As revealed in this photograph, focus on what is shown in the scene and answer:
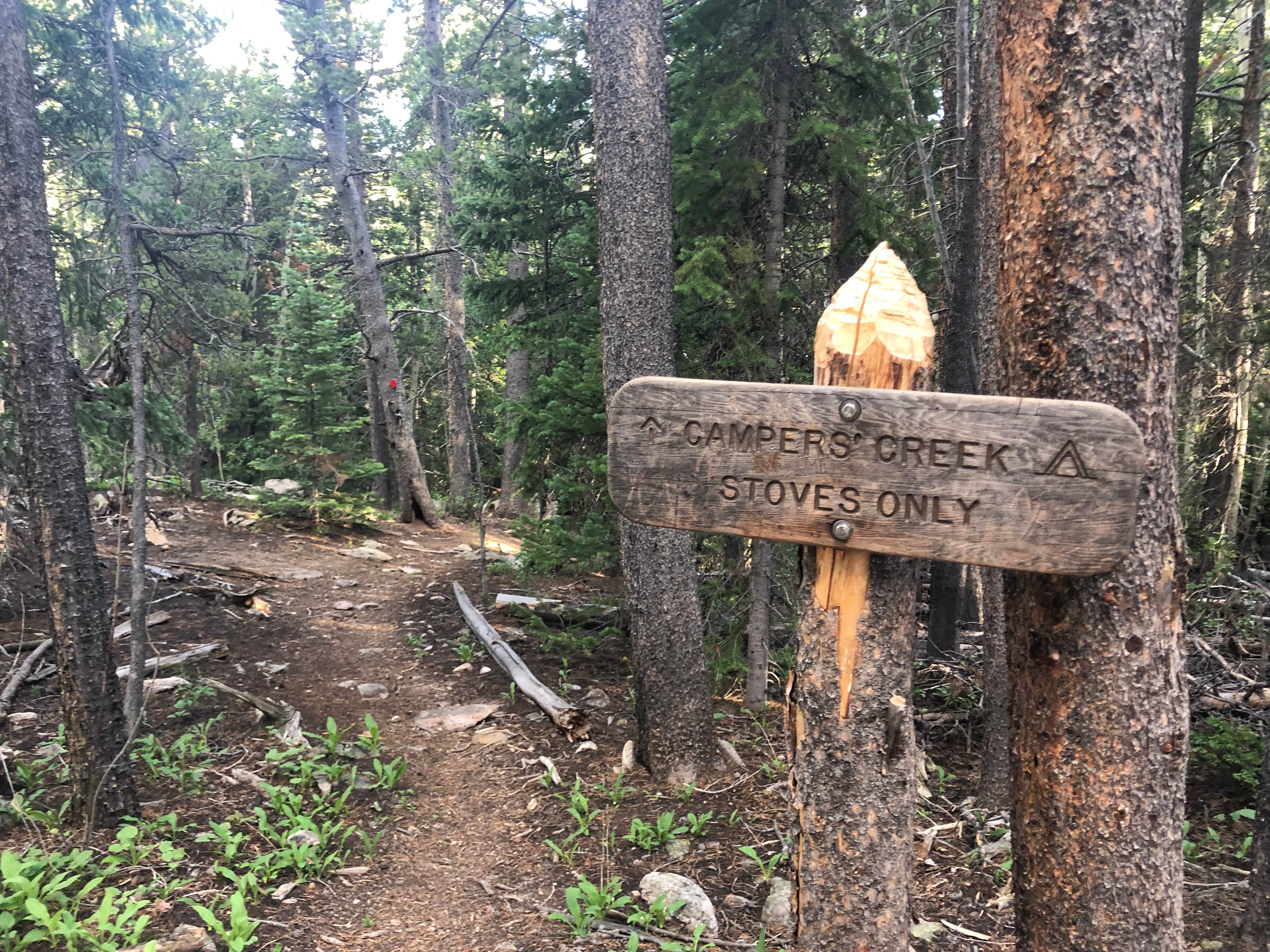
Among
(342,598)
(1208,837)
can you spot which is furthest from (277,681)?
(1208,837)

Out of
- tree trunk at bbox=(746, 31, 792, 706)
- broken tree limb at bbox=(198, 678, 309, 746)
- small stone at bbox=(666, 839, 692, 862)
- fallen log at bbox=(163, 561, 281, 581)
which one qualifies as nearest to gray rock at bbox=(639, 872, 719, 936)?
small stone at bbox=(666, 839, 692, 862)

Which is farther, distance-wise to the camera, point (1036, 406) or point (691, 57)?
point (691, 57)

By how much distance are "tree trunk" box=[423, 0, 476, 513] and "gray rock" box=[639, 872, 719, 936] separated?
1095cm

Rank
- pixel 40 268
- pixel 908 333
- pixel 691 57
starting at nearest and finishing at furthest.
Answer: pixel 908 333
pixel 40 268
pixel 691 57

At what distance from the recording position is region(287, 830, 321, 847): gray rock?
180 inches

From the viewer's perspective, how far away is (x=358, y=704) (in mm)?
6887

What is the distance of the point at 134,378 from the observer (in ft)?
17.6

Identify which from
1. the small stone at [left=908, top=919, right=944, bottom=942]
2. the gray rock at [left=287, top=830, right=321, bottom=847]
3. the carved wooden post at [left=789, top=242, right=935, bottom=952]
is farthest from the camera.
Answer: the gray rock at [left=287, top=830, right=321, bottom=847]

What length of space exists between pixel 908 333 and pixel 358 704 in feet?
21.0

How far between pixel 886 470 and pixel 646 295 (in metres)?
3.59

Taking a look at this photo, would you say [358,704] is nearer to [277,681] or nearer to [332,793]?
[277,681]

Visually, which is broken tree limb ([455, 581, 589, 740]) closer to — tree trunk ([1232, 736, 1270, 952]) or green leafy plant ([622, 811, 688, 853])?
green leafy plant ([622, 811, 688, 853])

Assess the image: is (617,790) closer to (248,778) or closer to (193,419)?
(248,778)

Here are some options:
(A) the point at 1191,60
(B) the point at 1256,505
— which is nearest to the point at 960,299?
(A) the point at 1191,60
